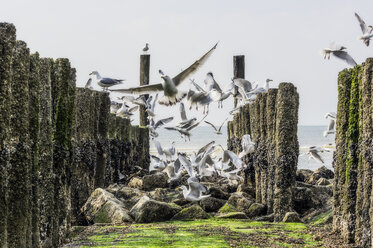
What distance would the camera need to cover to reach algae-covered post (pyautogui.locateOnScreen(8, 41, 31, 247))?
5785mm

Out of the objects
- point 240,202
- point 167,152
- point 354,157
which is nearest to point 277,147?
point 240,202

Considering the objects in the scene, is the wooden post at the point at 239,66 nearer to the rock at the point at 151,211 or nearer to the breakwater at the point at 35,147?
the breakwater at the point at 35,147

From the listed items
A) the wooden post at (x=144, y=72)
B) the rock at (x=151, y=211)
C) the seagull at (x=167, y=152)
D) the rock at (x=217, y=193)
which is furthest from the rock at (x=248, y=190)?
the wooden post at (x=144, y=72)

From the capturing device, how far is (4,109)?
5.46m

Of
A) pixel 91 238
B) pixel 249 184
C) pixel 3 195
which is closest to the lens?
pixel 3 195

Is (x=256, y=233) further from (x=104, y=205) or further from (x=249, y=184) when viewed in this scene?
(x=249, y=184)

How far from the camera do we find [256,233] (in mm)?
8586

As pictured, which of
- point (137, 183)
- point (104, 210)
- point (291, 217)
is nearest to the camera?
point (291, 217)

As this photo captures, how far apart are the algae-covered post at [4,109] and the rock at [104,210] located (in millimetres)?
4192

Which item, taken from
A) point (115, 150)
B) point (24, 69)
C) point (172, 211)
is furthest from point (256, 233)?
point (115, 150)

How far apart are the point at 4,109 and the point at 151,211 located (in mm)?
4561

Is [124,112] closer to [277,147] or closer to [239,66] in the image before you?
[239,66]

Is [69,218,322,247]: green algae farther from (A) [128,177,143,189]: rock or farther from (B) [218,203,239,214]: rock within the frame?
(A) [128,177,143,189]: rock

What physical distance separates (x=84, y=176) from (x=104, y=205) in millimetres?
1267
